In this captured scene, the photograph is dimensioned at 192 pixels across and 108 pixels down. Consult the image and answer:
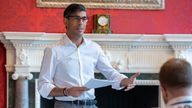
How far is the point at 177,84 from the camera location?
1146 millimetres

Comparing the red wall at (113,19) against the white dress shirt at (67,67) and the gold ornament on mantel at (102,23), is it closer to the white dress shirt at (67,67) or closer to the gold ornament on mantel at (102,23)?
the gold ornament on mantel at (102,23)

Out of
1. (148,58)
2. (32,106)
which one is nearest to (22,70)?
(32,106)

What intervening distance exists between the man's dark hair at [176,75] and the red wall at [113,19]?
275 cm

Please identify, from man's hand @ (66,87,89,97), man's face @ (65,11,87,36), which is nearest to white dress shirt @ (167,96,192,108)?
man's hand @ (66,87,89,97)

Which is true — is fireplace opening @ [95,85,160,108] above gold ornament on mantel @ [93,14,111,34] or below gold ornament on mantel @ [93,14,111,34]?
below

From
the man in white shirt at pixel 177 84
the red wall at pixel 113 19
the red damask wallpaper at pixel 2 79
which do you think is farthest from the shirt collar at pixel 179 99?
the red damask wallpaper at pixel 2 79

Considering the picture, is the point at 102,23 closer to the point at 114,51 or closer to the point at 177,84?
the point at 114,51

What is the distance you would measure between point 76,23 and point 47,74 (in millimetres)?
323

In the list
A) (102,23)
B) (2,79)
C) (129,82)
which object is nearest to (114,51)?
(102,23)

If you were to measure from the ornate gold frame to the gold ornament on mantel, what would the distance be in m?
0.11

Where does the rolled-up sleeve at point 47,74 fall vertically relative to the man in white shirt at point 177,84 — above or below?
below

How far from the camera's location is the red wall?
3857 millimetres

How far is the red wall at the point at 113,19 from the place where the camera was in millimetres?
3857

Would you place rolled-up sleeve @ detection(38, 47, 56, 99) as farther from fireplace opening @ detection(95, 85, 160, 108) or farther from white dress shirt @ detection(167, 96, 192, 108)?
fireplace opening @ detection(95, 85, 160, 108)
